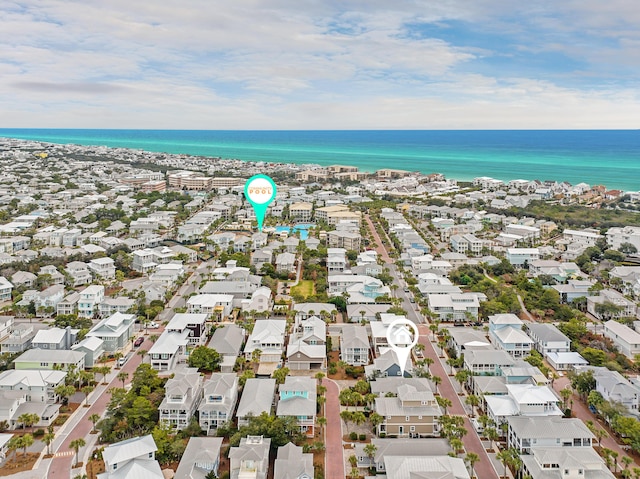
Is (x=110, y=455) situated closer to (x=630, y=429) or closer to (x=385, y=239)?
(x=630, y=429)

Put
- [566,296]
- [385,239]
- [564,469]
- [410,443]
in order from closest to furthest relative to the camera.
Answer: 1. [564,469]
2. [410,443]
3. [566,296]
4. [385,239]

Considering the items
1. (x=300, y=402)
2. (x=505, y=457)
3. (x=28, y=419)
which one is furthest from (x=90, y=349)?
(x=505, y=457)

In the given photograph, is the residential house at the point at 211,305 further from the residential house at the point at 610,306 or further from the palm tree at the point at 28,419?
the residential house at the point at 610,306

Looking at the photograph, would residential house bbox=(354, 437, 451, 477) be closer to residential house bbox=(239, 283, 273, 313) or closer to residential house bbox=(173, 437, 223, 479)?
residential house bbox=(173, 437, 223, 479)

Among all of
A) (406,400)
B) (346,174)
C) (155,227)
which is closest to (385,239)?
(155,227)

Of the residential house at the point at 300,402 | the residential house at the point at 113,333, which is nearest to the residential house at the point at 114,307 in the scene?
the residential house at the point at 113,333

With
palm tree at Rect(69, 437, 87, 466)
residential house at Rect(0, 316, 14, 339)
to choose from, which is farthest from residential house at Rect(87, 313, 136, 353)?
palm tree at Rect(69, 437, 87, 466)
